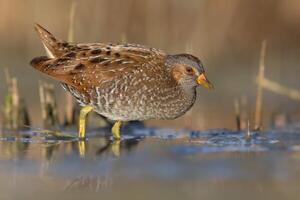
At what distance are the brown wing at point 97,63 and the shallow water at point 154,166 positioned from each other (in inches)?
29.2

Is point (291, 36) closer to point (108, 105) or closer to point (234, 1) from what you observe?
point (234, 1)

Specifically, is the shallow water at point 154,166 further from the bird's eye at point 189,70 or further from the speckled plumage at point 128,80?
the bird's eye at point 189,70

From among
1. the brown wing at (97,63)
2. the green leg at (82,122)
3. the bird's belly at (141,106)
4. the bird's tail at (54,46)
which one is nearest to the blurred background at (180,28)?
the bird's tail at (54,46)

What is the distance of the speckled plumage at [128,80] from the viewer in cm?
1067

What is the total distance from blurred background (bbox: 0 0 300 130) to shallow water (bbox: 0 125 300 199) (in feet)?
17.1

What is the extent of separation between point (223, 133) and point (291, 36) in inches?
258

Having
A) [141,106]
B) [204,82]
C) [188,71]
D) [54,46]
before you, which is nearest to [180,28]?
[54,46]

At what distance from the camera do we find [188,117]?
12.6 meters

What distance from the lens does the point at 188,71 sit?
10805 millimetres

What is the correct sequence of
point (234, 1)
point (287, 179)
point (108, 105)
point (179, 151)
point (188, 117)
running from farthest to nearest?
point (234, 1) < point (188, 117) < point (108, 105) < point (179, 151) < point (287, 179)

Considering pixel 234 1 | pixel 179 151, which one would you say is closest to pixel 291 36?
pixel 234 1

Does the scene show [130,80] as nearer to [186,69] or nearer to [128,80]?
[128,80]

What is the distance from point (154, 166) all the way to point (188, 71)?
77.6 inches

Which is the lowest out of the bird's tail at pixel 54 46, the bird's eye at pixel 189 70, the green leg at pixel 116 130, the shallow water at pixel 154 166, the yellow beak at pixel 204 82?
the shallow water at pixel 154 166
